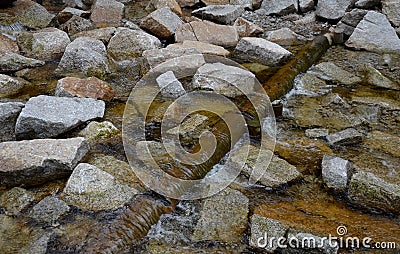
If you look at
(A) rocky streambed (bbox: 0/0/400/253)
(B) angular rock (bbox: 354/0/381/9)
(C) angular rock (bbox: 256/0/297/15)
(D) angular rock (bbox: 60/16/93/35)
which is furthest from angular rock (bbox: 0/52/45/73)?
(B) angular rock (bbox: 354/0/381/9)

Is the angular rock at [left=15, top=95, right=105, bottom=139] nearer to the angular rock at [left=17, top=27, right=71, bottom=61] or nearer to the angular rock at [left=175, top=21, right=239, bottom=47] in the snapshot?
the angular rock at [left=17, top=27, right=71, bottom=61]

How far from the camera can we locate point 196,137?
3578mm

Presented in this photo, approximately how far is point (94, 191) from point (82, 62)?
2683mm

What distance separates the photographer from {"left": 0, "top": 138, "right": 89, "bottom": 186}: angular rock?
2.82 m

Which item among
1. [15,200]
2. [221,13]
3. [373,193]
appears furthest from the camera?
[221,13]

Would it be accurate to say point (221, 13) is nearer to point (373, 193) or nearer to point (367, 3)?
point (367, 3)

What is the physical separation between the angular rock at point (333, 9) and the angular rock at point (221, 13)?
5.00 feet

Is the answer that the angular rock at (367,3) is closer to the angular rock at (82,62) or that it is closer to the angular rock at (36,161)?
the angular rock at (82,62)

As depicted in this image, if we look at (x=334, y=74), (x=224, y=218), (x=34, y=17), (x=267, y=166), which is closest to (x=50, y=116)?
(x=224, y=218)

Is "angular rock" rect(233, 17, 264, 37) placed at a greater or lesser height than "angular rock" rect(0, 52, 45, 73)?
lesser

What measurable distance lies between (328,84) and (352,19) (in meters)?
2.32

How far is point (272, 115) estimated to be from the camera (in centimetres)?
423

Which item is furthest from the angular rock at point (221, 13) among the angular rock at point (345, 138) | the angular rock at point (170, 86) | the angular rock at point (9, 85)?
the angular rock at point (345, 138)

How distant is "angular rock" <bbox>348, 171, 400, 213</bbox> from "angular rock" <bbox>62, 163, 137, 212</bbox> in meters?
1.58
